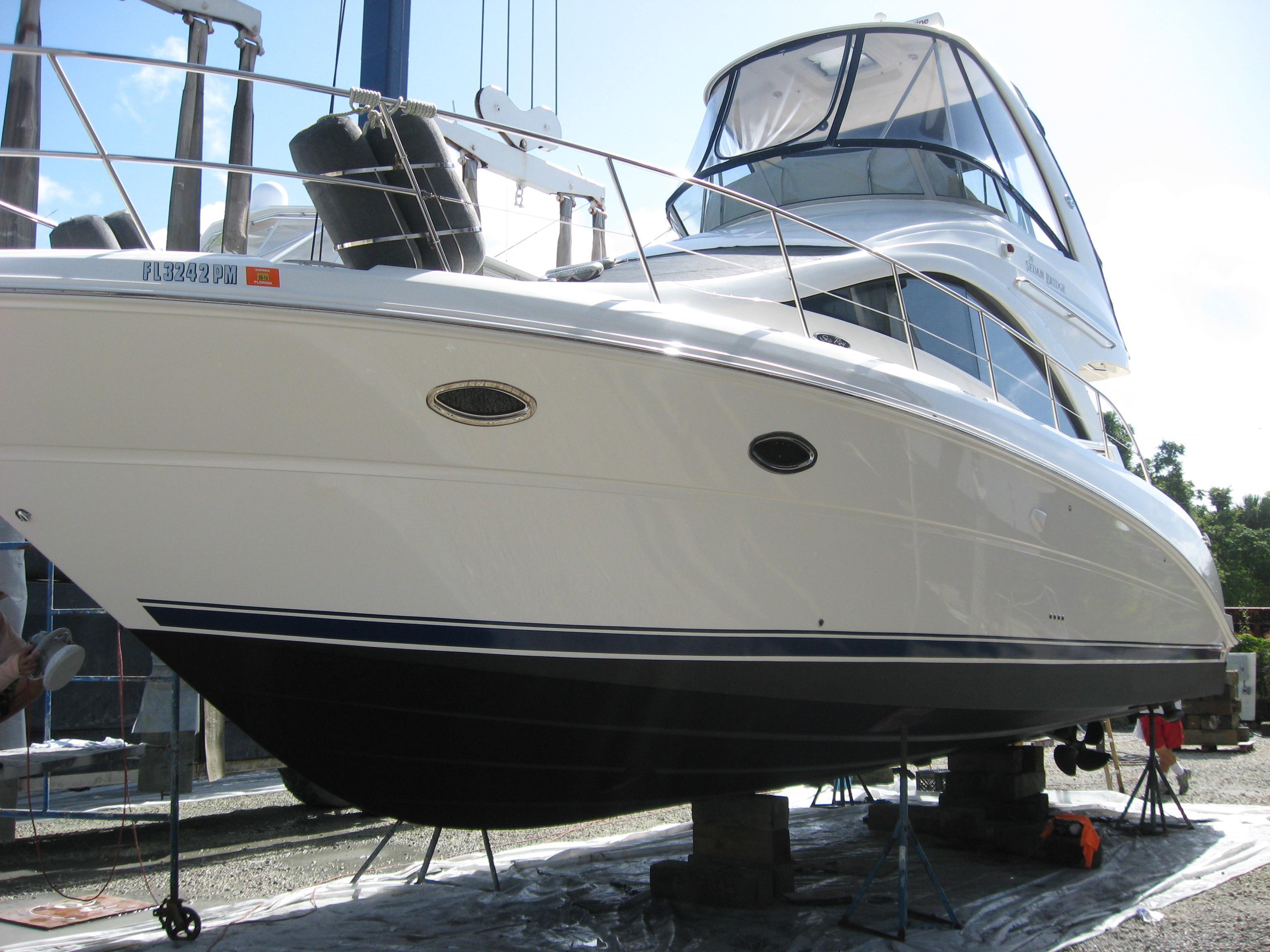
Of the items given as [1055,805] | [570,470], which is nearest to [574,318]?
[570,470]

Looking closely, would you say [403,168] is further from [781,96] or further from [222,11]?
[222,11]

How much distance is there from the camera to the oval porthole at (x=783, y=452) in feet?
8.96

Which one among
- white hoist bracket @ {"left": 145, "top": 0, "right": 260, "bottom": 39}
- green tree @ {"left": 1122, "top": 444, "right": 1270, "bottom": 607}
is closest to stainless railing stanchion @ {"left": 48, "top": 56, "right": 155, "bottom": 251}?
white hoist bracket @ {"left": 145, "top": 0, "right": 260, "bottom": 39}

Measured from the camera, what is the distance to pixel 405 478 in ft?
8.23

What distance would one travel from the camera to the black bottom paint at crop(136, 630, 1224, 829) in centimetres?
276

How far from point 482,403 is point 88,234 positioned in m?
1.59

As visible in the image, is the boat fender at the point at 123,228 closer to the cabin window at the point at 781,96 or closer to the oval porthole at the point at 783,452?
the oval porthole at the point at 783,452

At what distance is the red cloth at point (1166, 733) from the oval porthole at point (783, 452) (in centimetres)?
469

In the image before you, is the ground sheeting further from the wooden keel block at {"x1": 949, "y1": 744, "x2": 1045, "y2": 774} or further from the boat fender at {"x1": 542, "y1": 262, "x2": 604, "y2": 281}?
the boat fender at {"x1": 542, "y1": 262, "x2": 604, "y2": 281}

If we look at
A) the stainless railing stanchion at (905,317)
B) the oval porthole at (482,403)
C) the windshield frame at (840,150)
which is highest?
the windshield frame at (840,150)

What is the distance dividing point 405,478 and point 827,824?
14.8ft

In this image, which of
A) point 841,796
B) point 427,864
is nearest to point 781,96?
point 841,796

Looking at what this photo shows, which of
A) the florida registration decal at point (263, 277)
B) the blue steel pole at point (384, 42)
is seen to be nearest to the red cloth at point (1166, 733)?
the florida registration decal at point (263, 277)

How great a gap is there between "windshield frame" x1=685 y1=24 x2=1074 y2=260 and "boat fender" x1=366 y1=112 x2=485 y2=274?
3.20 meters
